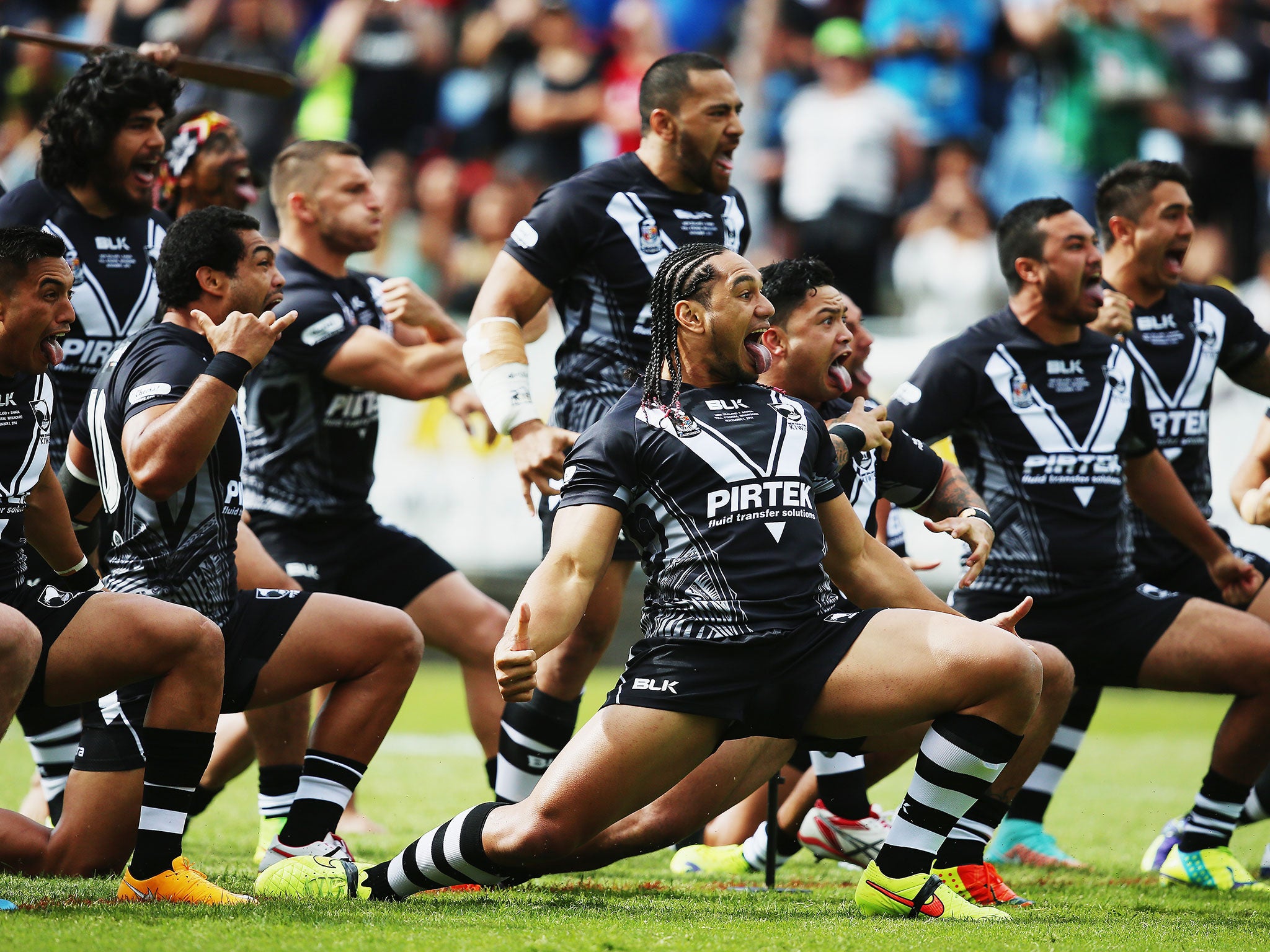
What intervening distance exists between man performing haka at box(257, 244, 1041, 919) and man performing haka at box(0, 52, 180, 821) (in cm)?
234

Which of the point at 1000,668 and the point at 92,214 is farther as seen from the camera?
the point at 92,214

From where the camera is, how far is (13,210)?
597 centimetres

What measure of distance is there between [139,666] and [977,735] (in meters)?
2.38

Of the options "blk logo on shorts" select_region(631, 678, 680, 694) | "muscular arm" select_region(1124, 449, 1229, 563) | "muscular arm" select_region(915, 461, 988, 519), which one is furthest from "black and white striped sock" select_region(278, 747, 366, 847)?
"muscular arm" select_region(1124, 449, 1229, 563)

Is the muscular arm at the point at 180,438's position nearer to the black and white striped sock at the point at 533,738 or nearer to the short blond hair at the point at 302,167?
the black and white striped sock at the point at 533,738

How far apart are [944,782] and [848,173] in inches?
381

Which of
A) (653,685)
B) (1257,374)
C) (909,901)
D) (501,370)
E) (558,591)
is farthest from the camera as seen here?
(1257,374)

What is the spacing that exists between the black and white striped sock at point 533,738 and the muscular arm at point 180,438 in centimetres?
171

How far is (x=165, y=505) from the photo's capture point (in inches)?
186

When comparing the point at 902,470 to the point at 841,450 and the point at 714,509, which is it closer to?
the point at 841,450

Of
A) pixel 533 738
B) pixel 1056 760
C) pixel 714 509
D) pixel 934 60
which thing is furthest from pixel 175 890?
pixel 934 60

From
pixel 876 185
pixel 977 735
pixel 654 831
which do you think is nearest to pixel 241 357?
pixel 654 831

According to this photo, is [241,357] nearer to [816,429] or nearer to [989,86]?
[816,429]

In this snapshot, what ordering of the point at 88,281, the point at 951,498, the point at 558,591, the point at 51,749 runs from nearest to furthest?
the point at 558,591 < the point at 951,498 < the point at 51,749 < the point at 88,281
